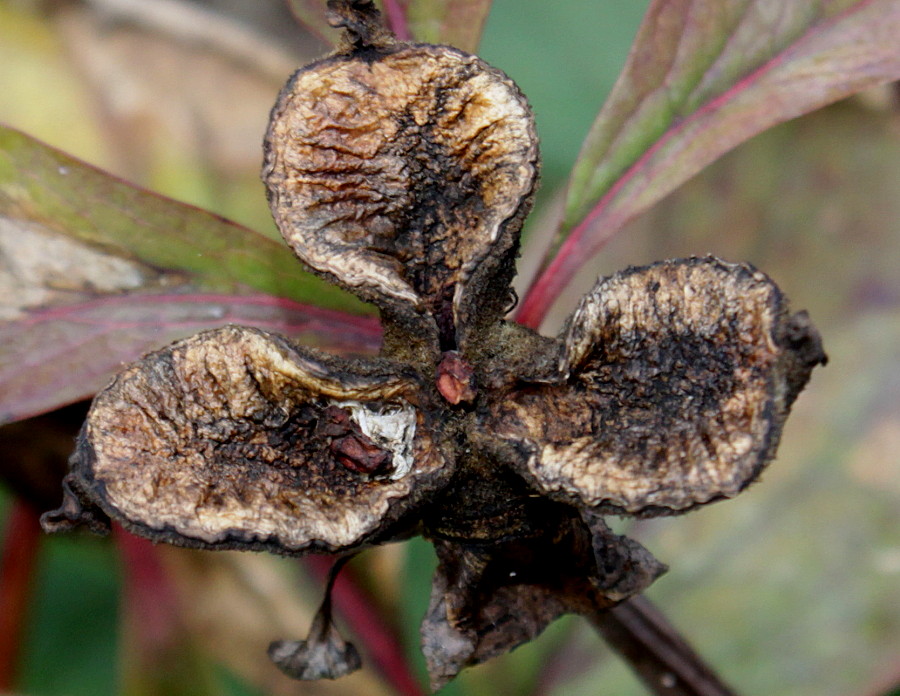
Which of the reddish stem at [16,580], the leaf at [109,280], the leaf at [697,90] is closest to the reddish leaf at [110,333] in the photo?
the leaf at [109,280]

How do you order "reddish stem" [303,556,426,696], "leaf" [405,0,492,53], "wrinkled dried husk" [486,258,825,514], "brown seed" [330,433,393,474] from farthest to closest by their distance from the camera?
"reddish stem" [303,556,426,696] → "leaf" [405,0,492,53] → "brown seed" [330,433,393,474] → "wrinkled dried husk" [486,258,825,514]

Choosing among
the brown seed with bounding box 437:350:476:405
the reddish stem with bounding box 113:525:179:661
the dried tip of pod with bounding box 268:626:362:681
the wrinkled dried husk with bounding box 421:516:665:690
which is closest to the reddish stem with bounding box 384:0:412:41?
the brown seed with bounding box 437:350:476:405

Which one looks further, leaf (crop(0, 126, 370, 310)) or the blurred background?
the blurred background

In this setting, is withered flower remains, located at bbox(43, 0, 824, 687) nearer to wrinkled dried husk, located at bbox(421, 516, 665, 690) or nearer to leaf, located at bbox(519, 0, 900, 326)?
wrinkled dried husk, located at bbox(421, 516, 665, 690)

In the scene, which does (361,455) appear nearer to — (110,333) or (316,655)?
(316,655)

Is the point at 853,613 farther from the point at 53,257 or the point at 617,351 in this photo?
the point at 53,257

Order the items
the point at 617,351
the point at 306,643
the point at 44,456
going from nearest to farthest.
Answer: the point at 617,351
the point at 306,643
the point at 44,456

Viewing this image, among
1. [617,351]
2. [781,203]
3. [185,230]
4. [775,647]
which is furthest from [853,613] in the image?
[185,230]
